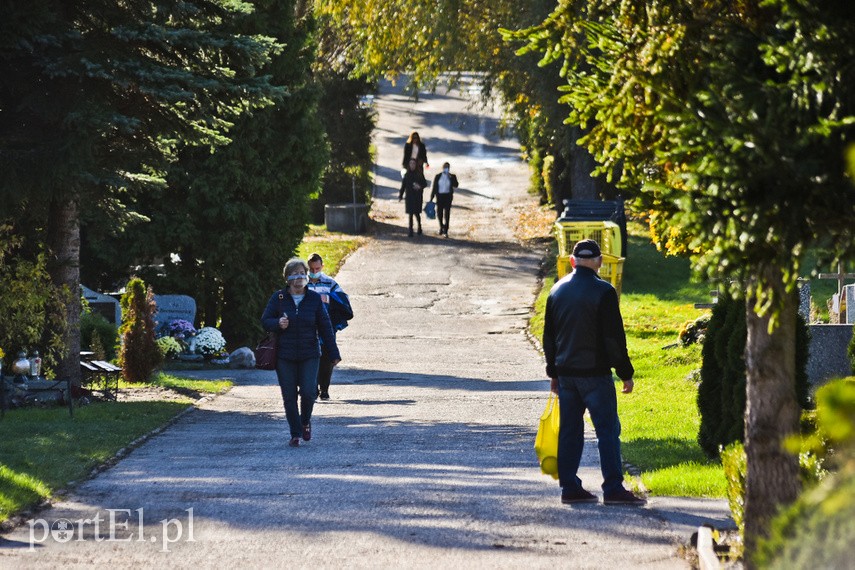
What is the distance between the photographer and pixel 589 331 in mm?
10078

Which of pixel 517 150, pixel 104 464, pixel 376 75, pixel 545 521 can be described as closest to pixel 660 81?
pixel 545 521

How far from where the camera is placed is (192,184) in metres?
22.7

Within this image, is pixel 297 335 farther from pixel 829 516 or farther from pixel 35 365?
pixel 829 516

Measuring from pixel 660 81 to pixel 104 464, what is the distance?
7027 mm

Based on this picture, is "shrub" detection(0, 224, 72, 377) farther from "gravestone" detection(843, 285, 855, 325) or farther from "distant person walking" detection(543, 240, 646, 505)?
"gravestone" detection(843, 285, 855, 325)

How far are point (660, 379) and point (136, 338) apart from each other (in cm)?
700

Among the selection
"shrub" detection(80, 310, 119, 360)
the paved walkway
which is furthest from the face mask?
"shrub" detection(80, 310, 119, 360)

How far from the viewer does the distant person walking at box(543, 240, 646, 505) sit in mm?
9969

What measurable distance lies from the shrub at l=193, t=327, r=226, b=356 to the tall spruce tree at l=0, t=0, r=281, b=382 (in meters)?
4.98

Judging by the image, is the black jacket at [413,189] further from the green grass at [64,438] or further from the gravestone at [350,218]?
the green grass at [64,438]

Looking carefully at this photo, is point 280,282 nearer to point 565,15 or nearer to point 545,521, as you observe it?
point 545,521

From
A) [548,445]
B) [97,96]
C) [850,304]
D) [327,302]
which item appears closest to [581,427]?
[548,445]

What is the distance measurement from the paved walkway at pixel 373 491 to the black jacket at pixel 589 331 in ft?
3.13

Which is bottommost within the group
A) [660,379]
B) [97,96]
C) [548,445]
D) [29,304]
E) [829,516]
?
[660,379]
